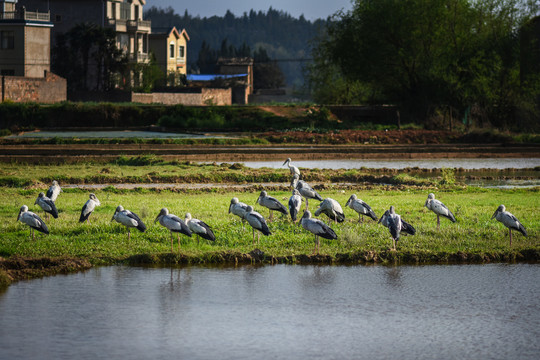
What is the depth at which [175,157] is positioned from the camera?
115 ft

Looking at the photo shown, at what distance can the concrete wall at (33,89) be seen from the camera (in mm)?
59125

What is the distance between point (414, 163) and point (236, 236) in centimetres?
2297

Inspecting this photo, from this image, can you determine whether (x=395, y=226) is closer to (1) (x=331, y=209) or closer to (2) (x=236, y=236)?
(1) (x=331, y=209)

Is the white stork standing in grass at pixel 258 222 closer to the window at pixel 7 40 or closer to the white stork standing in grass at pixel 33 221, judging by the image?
the white stork standing in grass at pixel 33 221

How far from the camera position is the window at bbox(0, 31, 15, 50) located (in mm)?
63750

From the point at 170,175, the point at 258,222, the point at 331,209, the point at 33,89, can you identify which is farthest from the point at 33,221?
the point at 33,89

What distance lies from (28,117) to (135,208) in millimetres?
37816

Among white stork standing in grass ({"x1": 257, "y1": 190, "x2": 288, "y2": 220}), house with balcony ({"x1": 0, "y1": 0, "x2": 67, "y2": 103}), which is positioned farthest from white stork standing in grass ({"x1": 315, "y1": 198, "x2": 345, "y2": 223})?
house with balcony ({"x1": 0, "y1": 0, "x2": 67, "y2": 103})

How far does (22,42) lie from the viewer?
208ft

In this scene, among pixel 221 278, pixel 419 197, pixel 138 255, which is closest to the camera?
pixel 221 278

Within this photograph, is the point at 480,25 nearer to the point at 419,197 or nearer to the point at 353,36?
the point at 353,36

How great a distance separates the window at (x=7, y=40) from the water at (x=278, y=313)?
54.3m

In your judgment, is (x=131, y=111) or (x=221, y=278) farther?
(x=131, y=111)

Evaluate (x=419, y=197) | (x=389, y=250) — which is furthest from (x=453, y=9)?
(x=389, y=250)
